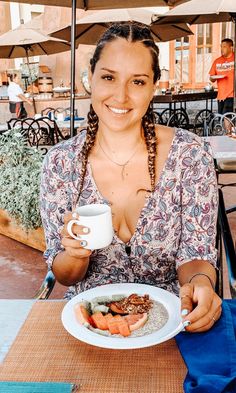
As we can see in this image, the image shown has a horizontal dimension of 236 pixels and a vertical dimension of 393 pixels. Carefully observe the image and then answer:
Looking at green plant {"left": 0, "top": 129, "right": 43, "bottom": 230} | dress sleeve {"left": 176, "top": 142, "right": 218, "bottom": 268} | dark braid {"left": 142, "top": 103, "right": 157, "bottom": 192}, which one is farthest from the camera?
green plant {"left": 0, "top": 129, "right": 43, "bottom": 230}

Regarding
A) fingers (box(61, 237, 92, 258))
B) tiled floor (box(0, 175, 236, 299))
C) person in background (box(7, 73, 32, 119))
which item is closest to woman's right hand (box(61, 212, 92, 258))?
fingers (box(61, 237, 92, 258))

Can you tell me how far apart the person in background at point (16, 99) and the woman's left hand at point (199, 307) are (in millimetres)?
8647

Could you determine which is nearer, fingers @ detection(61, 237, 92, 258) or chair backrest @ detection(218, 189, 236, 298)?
fingers @ detection(61, 237, 92, 258)

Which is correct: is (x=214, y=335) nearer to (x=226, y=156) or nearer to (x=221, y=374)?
(x=221, y=374)

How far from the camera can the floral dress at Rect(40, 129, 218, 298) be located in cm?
147

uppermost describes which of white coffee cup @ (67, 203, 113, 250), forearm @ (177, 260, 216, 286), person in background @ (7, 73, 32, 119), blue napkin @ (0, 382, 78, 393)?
person in background @ (7, 73, 32, 119)

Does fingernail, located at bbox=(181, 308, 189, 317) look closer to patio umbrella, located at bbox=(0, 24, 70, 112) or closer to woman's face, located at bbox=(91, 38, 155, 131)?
woman's face, located at bbox=(91, 38, 155, 131)

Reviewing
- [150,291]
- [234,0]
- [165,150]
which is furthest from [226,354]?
[234,0]

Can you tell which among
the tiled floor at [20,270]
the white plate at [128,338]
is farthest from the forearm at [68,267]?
the tiled floor at [20,270]

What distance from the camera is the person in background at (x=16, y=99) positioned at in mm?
9453

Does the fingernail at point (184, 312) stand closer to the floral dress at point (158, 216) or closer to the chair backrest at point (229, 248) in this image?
the floral dress at point (158, 216)

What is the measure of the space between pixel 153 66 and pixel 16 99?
864cm

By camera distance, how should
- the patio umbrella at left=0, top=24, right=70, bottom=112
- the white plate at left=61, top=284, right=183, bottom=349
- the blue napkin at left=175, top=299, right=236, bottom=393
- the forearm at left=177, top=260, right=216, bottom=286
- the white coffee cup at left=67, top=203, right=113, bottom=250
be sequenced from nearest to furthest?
the blue napkin at left=175, top=299, right=236, bottom=393, the white plate at left=61, top=284, right=183, bottom=349, the white coffee cup at left=67, top=203, right=113, bottom=250, the forearm at left=177, top=260, right=216, bottom=286, the patio umbrella at left=0, top=24, right=70, bottom=112

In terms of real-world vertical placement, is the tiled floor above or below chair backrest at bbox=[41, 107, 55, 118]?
below
